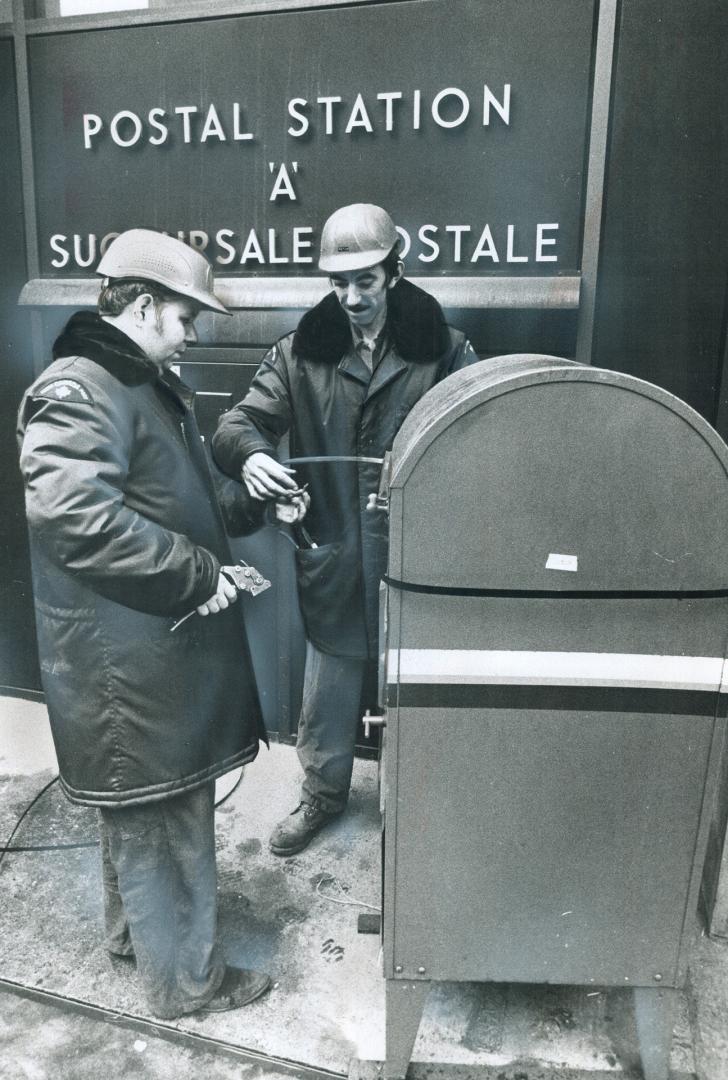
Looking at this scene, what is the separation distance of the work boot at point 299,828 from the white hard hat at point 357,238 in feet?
7.10

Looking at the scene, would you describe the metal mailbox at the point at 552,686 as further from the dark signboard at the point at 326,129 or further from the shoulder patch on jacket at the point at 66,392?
the dark signboard at the point at 326,129

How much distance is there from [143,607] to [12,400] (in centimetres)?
200

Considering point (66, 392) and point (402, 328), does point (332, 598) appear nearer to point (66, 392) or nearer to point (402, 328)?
point (402, 328)

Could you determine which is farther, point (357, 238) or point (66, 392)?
point (357, 238)

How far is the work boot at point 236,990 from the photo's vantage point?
2682 mm

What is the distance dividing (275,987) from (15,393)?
2.76 meters

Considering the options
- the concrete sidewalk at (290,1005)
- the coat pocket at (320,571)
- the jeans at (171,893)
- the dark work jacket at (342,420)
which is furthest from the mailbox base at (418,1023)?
the coat pocket at (320,571)

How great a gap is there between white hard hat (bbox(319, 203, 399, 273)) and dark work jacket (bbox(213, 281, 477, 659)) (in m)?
0.15

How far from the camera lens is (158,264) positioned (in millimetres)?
2492

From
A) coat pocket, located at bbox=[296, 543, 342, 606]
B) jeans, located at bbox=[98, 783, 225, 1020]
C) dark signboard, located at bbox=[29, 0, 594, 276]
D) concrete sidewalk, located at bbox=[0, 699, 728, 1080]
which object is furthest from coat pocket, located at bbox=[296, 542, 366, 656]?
dark signboard, located at bbox=[29, 0, 594, 276]

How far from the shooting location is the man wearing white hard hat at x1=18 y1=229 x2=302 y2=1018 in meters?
2.28

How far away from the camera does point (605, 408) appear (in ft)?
6.33

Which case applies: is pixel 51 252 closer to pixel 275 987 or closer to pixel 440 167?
pixel 440 167

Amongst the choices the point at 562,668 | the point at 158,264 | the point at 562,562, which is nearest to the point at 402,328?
the point at 158,264
